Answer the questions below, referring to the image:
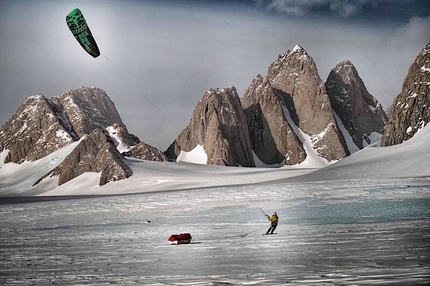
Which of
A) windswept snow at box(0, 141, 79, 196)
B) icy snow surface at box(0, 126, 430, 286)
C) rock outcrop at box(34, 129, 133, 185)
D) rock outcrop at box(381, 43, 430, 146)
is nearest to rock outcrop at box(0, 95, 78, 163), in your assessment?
windswept snow at box(0, 141, 79, 196)

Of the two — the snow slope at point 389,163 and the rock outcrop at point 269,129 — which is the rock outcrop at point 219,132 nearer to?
the rock outcrop at point 269,129

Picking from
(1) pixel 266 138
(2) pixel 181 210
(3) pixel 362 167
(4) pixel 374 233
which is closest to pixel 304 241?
(4) pixel 374 233

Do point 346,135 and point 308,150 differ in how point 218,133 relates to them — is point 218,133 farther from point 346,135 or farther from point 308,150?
point 346,135

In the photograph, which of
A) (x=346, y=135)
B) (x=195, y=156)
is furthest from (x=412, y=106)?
(x=346, y=135)

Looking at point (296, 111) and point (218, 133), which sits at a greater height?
point (296, 111)

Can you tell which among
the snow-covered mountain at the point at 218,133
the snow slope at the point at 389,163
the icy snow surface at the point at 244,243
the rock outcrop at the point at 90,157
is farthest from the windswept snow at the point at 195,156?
the icy snow surface at the point at 244,243

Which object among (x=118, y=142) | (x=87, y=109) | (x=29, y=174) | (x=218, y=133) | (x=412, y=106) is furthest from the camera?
(x=87, y=109)
